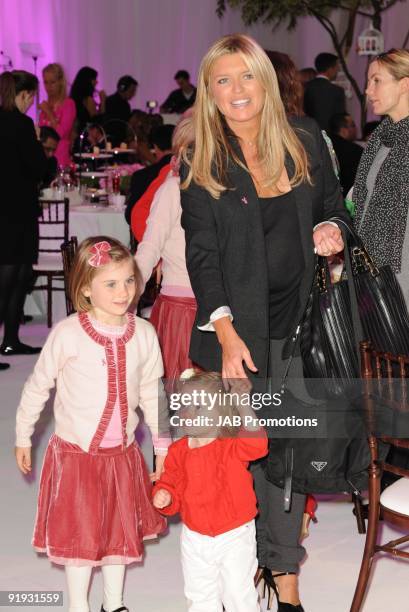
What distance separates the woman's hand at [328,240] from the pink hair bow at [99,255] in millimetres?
595

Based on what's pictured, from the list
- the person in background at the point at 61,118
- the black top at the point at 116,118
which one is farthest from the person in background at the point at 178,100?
the person in background at the point at 61,118

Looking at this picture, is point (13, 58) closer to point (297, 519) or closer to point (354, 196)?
point (354, 196)

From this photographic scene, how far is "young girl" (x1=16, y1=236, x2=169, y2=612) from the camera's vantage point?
3197 mm

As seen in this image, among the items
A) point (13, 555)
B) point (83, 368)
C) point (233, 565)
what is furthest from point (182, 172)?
point (13, 555)

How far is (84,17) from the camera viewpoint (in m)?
16.2

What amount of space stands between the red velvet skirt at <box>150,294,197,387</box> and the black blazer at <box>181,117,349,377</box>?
112 centimetres

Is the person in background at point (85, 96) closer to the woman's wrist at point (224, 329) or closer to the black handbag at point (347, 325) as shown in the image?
the black handbag at point (347, 325)

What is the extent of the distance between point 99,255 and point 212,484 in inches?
28.6

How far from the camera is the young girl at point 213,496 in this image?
2932 millimetres

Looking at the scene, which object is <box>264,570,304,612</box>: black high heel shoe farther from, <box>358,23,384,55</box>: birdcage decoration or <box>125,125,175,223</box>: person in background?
<box>358,23,384,55</box>: birdcage decoration

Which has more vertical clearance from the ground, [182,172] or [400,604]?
[182,172]

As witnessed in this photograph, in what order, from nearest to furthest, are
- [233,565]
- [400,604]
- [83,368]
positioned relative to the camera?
[233,565] < [83,368] < [400,604]

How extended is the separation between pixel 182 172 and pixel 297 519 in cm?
108

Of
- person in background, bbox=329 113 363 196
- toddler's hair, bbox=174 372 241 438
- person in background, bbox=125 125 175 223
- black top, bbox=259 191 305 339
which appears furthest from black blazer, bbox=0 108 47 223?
toddler's hair, bbox=174 372 241 438
